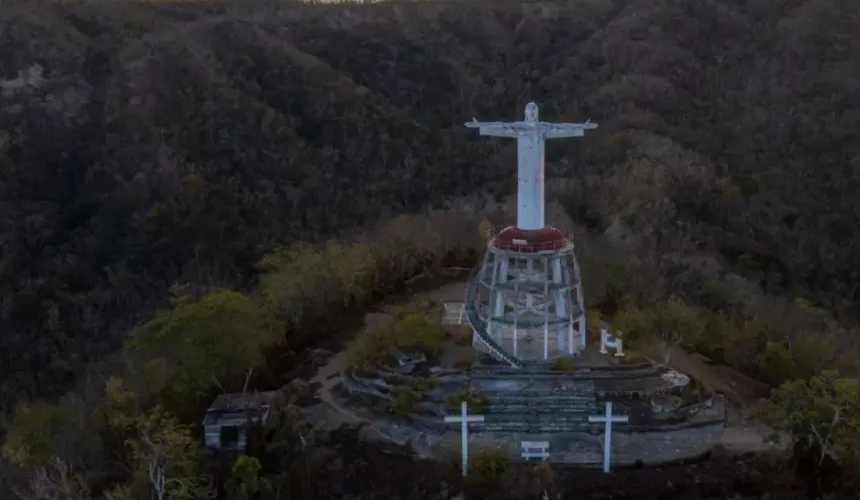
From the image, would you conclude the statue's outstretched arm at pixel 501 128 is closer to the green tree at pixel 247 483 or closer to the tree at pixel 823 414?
the tree at pixel 823 414

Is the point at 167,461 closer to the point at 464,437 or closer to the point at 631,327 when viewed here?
the point at 464,437

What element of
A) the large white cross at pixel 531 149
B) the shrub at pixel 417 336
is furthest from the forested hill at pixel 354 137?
the large white cross at pixel 531 149

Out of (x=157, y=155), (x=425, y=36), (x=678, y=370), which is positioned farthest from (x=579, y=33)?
(x=678, y=370)

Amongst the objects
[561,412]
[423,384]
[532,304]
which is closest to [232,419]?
[423,384]

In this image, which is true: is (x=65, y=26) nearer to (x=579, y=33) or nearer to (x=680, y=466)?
(x=579, y=33)

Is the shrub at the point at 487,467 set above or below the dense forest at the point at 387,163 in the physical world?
below

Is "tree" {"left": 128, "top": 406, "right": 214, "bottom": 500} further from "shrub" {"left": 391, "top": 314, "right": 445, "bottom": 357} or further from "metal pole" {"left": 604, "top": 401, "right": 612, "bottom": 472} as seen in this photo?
"metal pole" {"left": 604, "top": 401, "right": 612, "bottom": 472}
